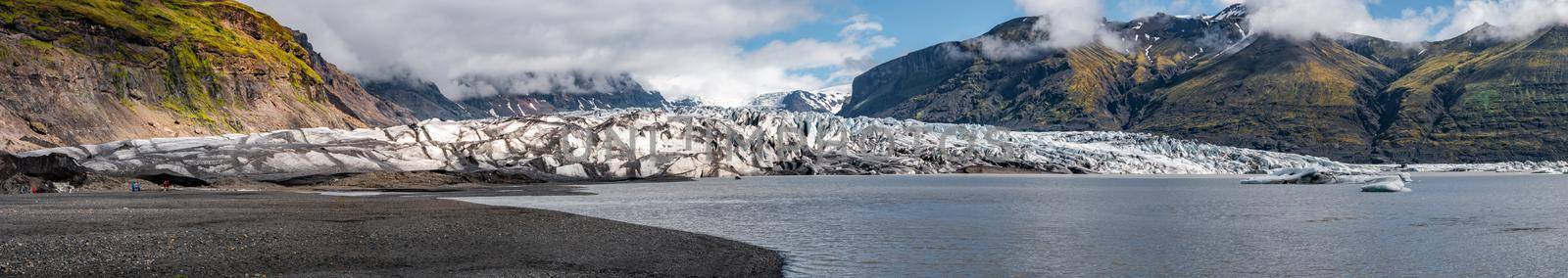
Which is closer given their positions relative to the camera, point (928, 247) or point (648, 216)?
point (928, 247)

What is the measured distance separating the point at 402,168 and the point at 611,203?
5169cm

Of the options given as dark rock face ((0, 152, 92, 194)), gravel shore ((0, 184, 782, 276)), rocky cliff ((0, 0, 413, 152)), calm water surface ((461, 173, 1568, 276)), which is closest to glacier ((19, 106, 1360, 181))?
dark rock face ((0, 152, 92, 194))

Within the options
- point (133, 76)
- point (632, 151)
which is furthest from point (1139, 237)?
point (133, 76)

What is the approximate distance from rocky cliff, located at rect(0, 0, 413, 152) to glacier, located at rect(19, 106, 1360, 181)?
109 feet

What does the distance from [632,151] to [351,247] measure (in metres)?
98.2

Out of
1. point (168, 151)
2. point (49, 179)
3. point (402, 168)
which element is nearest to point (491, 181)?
point (402, 168)

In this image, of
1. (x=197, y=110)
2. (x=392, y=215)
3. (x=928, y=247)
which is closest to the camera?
(x=928, y=247)

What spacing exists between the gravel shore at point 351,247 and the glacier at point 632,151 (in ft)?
Result: 188

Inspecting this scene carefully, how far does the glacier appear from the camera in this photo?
90312 mm

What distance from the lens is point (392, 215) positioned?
125 ft

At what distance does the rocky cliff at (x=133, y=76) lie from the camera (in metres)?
119

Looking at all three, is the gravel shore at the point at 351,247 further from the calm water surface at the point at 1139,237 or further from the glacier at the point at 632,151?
the glacier at the point at 632,151

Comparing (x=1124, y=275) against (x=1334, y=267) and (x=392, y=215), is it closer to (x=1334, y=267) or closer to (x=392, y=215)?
(x=1334, y=267)

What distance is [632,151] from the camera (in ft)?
400
